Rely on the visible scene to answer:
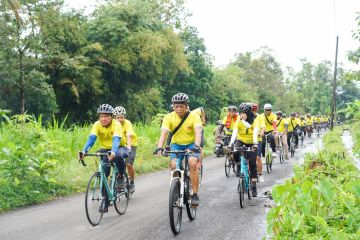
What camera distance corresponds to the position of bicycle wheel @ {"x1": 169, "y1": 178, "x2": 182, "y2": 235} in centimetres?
694

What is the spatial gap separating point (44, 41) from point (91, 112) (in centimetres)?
601

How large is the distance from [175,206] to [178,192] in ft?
0.88

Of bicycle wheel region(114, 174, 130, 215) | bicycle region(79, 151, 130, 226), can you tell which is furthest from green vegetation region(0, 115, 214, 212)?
bicycle region(79, 151, 130, 226)

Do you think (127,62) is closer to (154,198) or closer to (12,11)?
(12,11)

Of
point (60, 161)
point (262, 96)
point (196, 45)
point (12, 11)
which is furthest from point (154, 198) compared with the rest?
point (262, 96)

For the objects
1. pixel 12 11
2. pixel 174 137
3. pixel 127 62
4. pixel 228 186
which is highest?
pixel 12 11

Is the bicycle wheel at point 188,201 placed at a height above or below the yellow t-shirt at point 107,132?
below

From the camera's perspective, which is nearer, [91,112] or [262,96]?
[91,112]

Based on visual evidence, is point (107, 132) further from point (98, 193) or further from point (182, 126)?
point (182, 126)

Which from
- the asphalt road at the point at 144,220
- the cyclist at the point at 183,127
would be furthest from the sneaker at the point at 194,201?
the asphalt road at the point at 144,220

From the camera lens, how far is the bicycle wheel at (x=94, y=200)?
760 centimetres

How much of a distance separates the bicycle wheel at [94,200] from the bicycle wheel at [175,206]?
1493 mm

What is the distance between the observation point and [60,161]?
1254 centimetres

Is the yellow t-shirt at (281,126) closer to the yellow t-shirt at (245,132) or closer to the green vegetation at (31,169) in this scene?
the yellow t-shirt at (245,132)
